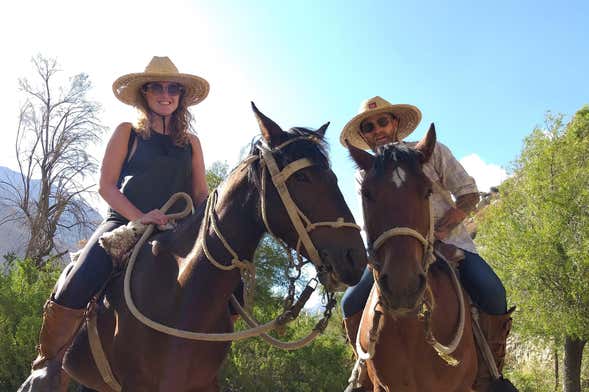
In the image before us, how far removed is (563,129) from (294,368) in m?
13.0

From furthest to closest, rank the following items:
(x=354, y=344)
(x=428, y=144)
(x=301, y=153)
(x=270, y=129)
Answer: (x=354, y=344), (x=428, y=144), (x=270, y=129), (x=301, y=153)

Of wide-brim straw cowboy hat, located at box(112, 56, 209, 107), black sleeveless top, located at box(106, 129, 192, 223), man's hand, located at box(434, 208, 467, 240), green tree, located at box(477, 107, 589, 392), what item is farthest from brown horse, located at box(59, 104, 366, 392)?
green tree, located at box(477, 107, 589, 392)

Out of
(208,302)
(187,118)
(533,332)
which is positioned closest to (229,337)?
(208,302)

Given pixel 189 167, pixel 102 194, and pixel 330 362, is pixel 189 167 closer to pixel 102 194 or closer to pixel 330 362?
pixel 102 194

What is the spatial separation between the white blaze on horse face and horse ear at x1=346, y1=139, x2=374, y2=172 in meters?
0.40

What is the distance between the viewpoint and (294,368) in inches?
360

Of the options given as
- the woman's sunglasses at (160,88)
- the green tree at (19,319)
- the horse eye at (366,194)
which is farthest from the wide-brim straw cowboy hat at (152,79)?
the green tree at (19,319)

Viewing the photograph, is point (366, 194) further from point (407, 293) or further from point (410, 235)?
point (407, 293)

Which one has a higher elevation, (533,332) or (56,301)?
(533,332)

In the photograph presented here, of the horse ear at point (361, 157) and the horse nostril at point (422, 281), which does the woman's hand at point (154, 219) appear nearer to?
the horse ear at point (361, 157)

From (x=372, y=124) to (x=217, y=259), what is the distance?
2.55 m

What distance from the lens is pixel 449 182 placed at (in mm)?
4320

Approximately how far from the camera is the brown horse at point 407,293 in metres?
3.00

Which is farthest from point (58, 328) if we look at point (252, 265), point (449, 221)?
point (449, 221)
